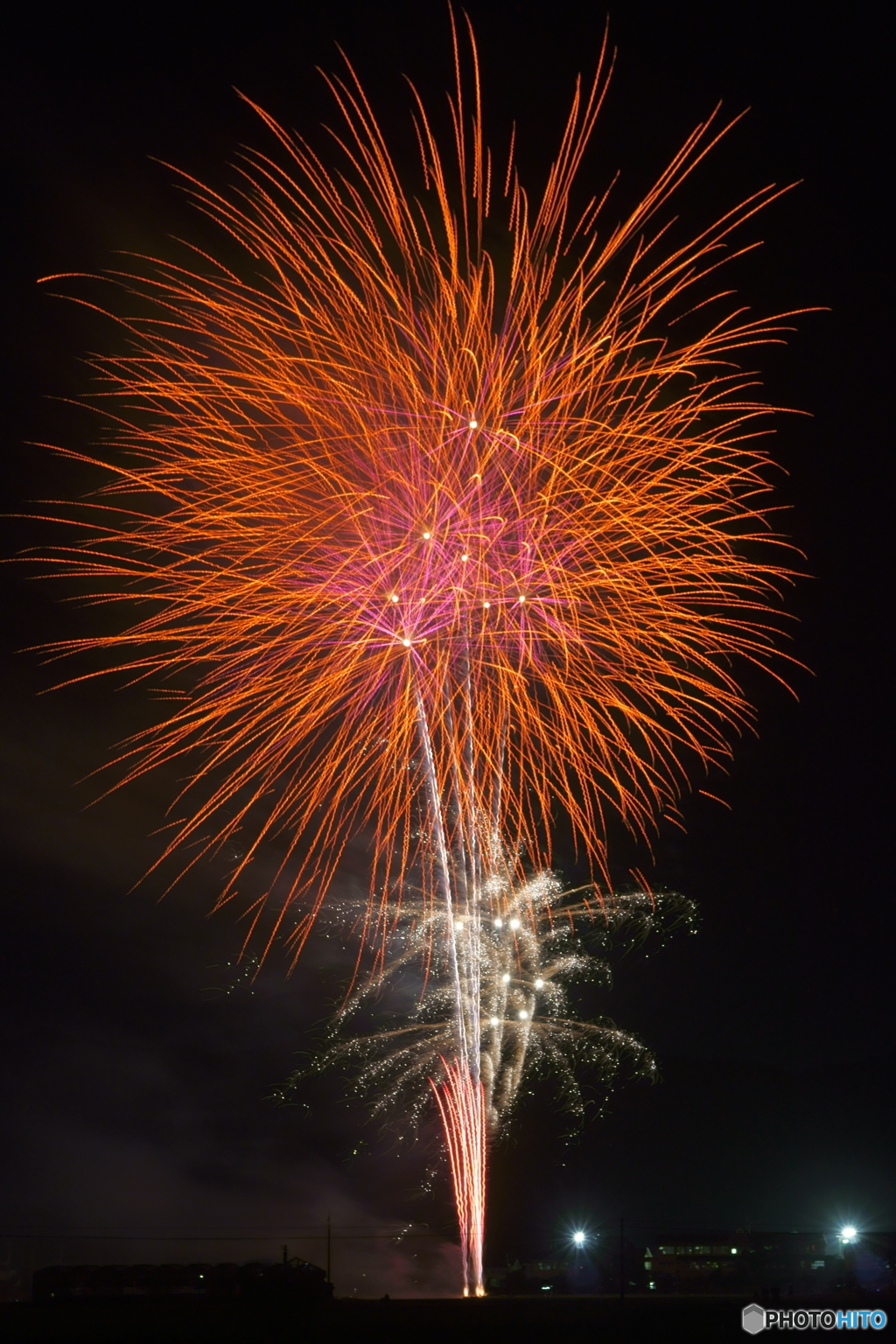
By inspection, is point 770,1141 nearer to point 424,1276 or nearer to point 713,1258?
point 713,1258

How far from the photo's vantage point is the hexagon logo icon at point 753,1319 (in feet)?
64.0

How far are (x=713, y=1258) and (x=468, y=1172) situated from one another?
13742 mm

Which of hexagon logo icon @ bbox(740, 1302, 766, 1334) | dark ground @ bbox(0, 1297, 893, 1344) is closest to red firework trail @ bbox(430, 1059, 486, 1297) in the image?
dark ground @ bbox(0, 1297, 893, 1344)

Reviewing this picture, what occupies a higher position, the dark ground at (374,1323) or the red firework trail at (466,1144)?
the red firework trail at (466,1144)

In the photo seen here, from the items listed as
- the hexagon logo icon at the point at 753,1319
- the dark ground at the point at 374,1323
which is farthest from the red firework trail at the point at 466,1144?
the hexagon logo icon at the point at 753,1319

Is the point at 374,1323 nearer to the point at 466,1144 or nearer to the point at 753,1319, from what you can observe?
the point at 466,1144

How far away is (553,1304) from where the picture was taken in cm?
2225
